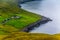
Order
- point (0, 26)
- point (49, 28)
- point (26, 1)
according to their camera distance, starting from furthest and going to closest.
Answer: point (26, 1)
point (49, 28)
point (0, 26)

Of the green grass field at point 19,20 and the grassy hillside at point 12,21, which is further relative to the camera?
the green grass field at point 19,20

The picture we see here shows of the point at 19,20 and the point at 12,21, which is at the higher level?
the point at 19,20

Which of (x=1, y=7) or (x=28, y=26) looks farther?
(x=1, y=7)

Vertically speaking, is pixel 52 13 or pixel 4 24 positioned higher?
pixel 52 13

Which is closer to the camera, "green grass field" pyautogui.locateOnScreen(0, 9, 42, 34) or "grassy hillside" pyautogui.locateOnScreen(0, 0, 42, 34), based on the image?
"grassy hillside" pyautogui.locateOnScreen(0, 0, 42, 34)

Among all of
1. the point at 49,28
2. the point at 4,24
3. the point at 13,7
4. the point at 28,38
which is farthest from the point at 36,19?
the point at 28,38

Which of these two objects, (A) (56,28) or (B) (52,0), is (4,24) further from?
(B) (52,0)

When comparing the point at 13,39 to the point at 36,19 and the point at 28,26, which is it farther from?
the point at 36,19

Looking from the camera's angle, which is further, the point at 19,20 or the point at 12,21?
the point at 19,20

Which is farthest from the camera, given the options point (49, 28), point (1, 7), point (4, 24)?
point (1, 7)

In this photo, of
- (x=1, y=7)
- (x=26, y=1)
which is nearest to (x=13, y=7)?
(x=1, y=7)

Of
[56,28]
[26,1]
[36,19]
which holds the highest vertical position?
[26,1]
